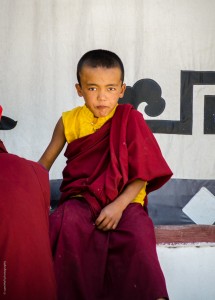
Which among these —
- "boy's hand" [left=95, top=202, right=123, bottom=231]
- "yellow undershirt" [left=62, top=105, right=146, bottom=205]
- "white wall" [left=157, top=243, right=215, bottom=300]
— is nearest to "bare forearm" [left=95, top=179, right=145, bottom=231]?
"boy's hand" [left=95, top=202, right=123, bottom=231]

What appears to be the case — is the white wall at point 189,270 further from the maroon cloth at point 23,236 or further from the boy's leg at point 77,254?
the maroon cloth at point 23,236

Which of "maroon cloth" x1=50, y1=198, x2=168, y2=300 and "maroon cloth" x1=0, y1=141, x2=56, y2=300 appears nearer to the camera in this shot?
"maroon cloth" x1=0, y1=141, x2=56, y2=300

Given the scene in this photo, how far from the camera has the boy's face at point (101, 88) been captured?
260 centimetres

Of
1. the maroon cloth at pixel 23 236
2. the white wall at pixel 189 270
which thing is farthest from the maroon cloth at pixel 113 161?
the maroon cloth at pixel 23 236

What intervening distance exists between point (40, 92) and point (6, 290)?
2.09 meters

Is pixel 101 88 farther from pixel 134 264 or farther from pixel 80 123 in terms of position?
pixel 134 264

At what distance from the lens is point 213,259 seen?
9.37 ft

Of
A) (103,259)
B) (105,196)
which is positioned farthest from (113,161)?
(103,259)

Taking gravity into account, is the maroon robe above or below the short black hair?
below

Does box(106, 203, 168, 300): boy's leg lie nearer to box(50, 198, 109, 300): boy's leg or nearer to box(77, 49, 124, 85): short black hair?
box(50, 198, 109, 300): boy's leg

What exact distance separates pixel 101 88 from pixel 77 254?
0.73 metres

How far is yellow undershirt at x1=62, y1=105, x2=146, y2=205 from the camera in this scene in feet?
8.78

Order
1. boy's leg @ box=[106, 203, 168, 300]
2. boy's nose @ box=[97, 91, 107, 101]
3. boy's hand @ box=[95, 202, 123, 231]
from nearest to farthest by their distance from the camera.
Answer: boy's leg @ box=[106, 203, 168, 300] < boy's hand @ box=[95, 202, 123, 231] < boy's nose @ box=[97, 91, 107, 101]

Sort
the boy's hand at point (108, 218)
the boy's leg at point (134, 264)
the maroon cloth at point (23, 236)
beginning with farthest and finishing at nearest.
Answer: the boy's hand at point (108, 218) < the boy's leg at point (134, 264) < the maroon cloth at point (23, 236)
